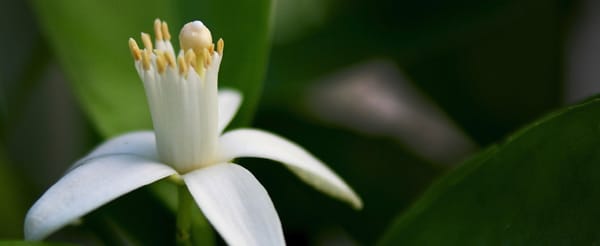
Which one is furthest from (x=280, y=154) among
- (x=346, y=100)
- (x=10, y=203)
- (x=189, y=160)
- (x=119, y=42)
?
(x=346, y=100)

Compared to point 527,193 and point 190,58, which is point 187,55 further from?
point 527,193

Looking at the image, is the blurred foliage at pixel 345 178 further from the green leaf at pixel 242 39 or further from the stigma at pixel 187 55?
the stigma at pixel 187 55

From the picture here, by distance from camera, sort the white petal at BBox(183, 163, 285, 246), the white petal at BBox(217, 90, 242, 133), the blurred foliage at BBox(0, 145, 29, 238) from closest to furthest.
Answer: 1. the white petal at BBox(183, 163, 285, 246)
2. the white petal at BBox(217, 90, 242, 133)
3. the blurred foliage at BBox(0, 145, 29, 238)

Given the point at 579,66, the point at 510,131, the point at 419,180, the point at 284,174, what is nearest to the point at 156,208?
the point at 284,174

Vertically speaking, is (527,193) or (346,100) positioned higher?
(527,193)

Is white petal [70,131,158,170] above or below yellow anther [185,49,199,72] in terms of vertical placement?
below

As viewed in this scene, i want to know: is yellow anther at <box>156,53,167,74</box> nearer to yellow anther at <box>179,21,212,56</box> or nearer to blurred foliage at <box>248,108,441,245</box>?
yellow anther at <box>179,21,212,56</box>

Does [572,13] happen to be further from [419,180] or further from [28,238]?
[28,238]

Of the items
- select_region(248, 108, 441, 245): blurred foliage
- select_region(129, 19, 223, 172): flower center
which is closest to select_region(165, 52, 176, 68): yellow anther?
select_region(129, 19, 223, 172): flower center
